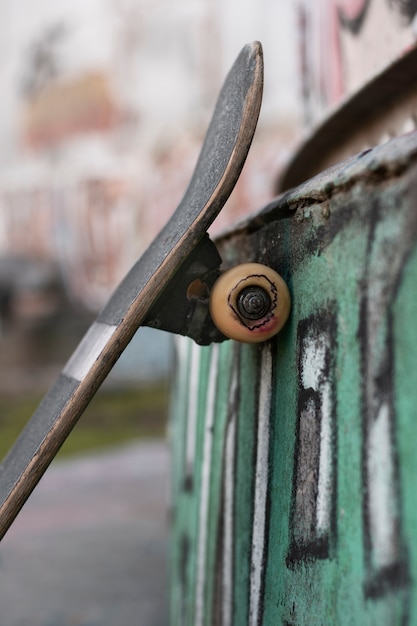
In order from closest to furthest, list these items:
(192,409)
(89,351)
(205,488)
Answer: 1. (89,351)
2. (205,488)
3. (192,409)

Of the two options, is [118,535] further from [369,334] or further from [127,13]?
[127,13]

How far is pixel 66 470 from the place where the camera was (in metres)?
3.13

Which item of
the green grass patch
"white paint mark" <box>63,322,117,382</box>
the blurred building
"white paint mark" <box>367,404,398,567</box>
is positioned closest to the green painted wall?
"white paint mark" <box>367,404,398,567</box>

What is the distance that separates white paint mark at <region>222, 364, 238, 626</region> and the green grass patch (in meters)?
3.02

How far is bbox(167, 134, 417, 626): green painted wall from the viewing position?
0.59 m

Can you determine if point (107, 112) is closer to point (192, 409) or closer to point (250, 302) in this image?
point (192, 409)

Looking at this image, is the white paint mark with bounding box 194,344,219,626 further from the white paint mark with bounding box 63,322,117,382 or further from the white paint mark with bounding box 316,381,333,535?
the white paint mark with bounding box 316,381,333,535

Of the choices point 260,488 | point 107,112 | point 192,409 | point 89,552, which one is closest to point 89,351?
point 260,488

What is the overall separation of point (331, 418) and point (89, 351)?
0.30m

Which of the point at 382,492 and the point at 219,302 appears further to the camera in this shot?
the point at 219,302

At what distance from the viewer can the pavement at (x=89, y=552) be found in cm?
175

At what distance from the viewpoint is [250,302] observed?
29.8 inches

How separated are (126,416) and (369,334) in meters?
4.63

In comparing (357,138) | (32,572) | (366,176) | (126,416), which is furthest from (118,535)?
(126,416)
